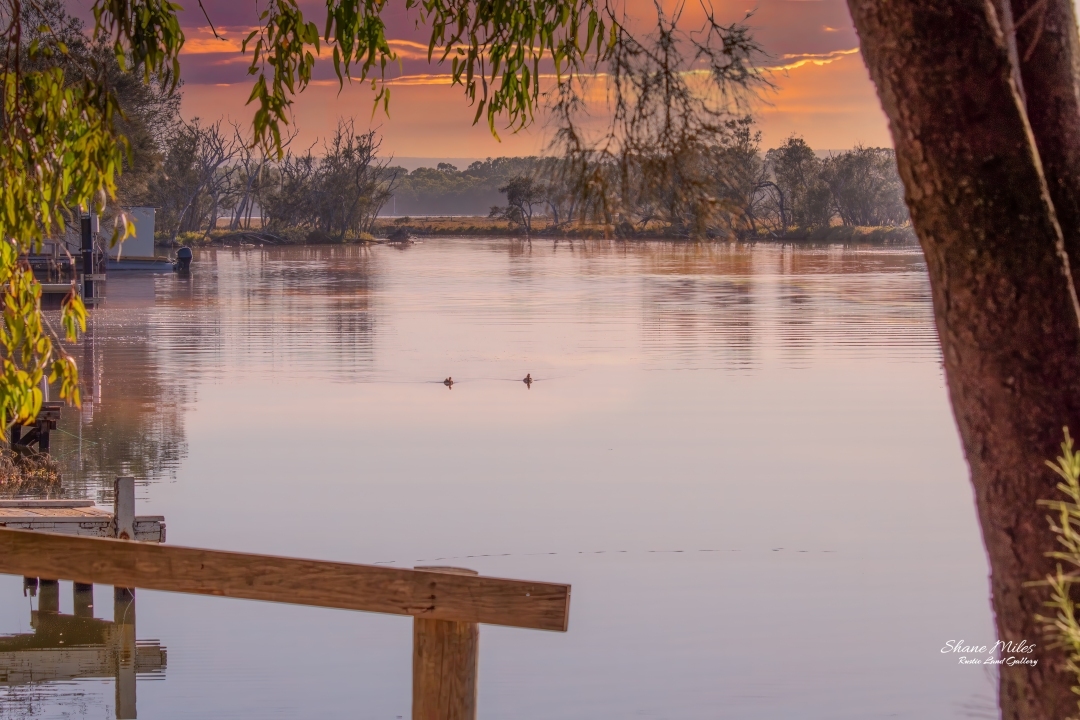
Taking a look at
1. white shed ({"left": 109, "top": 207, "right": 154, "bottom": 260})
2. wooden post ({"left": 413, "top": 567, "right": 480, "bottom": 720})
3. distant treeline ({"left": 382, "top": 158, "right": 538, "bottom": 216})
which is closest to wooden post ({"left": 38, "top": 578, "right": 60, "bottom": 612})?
wooden post ({"left": 413, "top": 567, "right": 480, "bottom": 720})

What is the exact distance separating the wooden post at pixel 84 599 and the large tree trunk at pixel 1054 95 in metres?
7.58

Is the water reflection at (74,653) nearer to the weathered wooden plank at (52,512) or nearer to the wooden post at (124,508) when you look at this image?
the weathered wooden plank at (52,512)

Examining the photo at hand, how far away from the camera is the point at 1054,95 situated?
11.3 ft

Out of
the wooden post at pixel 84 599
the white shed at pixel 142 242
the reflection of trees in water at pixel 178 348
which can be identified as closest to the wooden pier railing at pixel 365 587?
the wooden post at pixel 84 599

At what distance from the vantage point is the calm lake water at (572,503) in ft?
27.3

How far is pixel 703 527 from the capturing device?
39.4 ft

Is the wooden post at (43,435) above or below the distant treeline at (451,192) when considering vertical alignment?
below

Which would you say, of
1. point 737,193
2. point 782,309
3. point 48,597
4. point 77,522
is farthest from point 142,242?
point 737,193

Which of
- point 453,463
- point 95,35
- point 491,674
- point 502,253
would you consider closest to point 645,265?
point 502,253

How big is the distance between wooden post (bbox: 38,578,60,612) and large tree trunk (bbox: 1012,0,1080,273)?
7.75 m

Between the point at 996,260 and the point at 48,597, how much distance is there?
7.94 m

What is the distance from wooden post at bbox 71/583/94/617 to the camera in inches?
365

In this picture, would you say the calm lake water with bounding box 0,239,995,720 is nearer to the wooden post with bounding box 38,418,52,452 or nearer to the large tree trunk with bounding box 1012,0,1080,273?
the wooden post with bounding box 38,418,52,452

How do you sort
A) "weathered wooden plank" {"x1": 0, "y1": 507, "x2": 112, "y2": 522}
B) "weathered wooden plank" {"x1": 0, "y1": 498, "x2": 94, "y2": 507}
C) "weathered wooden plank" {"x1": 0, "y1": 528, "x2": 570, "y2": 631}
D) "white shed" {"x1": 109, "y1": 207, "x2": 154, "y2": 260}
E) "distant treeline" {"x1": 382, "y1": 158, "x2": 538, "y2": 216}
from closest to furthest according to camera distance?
1. "weathered wooden plank" {"x1": 0, "y1": 528, "x2": 570, "y2": 631}
2. "weathered wooden plank" {"x1": 0, "y1": 507, "x2": 112, "y2": 522}
3. "weathered wooden plank" {"x1": 0, "y1": 498, "x2": 94, "y2": 507}
4. "white shed" {"x1": 109, "y1": 207, "x2": 154, "y2": 260}
5. "distant treeline" {"x1": 382, "y1": 158, "x2": 538, "y2": 216}
